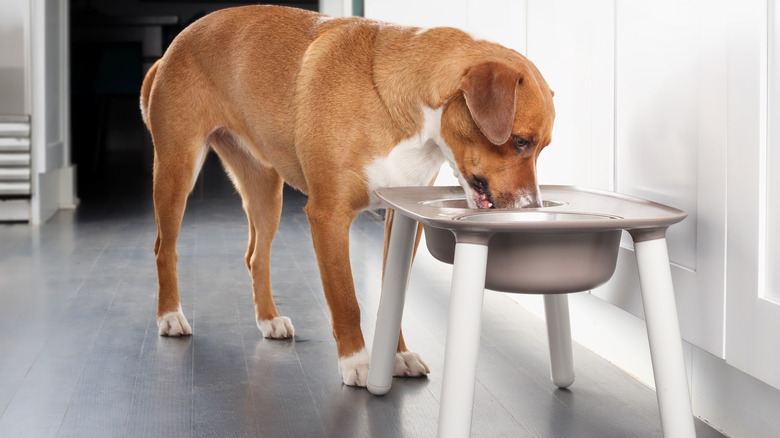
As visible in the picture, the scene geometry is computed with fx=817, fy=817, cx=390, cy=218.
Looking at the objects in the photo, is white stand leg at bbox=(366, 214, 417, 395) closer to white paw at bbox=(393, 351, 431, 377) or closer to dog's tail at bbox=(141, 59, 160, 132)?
white paw at bbox=(393, 351, 431, 377)

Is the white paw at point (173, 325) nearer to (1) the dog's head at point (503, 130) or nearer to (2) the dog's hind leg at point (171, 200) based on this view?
(2) the dog's hind leg at point (171, 200)

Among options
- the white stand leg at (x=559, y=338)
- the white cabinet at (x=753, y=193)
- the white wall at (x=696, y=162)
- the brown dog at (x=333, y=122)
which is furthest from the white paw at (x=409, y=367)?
the white cabinet at (x=753, y=193)

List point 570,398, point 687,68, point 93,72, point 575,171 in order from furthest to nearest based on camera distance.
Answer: point 93,72 → point 575,171 → point 570,398 → point 687,68

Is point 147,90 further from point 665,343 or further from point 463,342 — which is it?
point 665,343

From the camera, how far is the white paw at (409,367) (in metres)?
1.86

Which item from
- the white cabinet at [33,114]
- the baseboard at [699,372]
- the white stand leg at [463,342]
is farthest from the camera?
the white cabinet at [33,114]

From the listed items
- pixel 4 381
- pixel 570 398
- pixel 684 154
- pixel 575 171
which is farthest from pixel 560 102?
pixel 4 381

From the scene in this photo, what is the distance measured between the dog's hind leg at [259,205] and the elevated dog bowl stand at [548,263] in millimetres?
937

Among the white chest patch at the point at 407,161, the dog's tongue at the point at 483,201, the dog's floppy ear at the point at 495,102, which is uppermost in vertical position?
the dog's floppy ear at the point at 495,102

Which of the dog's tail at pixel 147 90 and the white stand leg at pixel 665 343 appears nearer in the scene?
the white stand leg at pixel 665 343

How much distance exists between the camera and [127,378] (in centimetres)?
187

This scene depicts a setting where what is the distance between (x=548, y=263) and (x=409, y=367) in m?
0.72

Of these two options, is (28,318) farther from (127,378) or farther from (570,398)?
(570,398)

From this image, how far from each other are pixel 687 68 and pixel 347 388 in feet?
3.11
